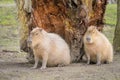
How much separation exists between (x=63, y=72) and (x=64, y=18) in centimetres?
157

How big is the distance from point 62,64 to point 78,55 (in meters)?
0.71

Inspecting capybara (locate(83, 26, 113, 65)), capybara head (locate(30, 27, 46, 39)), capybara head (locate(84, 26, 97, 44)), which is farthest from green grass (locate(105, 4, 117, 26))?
capybara head (locate(30, 27, 46, 39))

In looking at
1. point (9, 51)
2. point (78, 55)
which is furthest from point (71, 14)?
point (9, 51)

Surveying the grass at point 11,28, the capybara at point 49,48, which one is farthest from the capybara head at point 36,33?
the grass at point 11,28

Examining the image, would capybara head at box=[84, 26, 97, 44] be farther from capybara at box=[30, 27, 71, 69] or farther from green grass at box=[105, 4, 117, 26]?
green grass at box=[105, 4, 117, 26]

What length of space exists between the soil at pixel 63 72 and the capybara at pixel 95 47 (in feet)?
0.62

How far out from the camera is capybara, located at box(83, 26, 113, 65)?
10000 millimetres

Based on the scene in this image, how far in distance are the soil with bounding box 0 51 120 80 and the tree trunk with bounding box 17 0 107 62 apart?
53 centimetres

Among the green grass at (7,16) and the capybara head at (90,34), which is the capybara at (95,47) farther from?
the green grass at (7,16)

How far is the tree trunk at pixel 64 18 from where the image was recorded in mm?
10266

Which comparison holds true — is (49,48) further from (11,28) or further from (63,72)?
(11,28)

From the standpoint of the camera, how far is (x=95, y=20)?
1078cm

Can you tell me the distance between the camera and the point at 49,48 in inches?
384

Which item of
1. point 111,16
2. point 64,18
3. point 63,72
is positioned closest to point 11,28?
point 111,16
